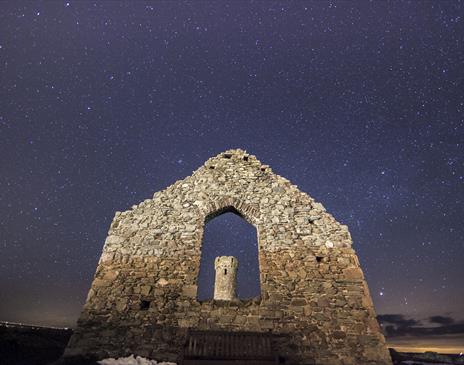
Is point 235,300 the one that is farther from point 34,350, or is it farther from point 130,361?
point 34,350

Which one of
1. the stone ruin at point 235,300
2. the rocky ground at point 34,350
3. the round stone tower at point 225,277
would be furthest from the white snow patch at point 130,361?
the round stone tower at point 225,277

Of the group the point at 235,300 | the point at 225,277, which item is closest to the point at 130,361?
the point at 235,300

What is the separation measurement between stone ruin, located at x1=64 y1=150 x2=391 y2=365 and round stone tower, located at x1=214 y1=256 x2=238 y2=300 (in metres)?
9.22

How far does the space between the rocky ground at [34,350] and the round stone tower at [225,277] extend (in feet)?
26.2

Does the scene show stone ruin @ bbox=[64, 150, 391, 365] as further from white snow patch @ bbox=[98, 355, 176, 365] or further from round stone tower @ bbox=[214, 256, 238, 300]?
round stone tower @ bbox=[214, 256, 238, 300]

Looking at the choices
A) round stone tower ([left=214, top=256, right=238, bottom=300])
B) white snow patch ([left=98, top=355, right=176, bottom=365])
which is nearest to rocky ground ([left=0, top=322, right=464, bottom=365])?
white snow patch ([left=98, top=355, right=176, bottom=365])

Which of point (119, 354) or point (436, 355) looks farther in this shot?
point (436, 355)

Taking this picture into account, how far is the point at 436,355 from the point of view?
8930 millimetres

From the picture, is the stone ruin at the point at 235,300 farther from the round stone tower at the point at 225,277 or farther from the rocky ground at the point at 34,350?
the round stone tower at the point at 225,277

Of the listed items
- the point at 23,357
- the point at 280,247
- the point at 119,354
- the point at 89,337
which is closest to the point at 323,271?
the point at 280,247

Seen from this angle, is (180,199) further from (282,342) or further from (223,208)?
(282,342)

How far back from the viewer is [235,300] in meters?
6.58

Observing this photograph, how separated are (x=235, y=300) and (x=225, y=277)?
10410 millimetres

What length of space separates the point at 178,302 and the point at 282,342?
2434mm
